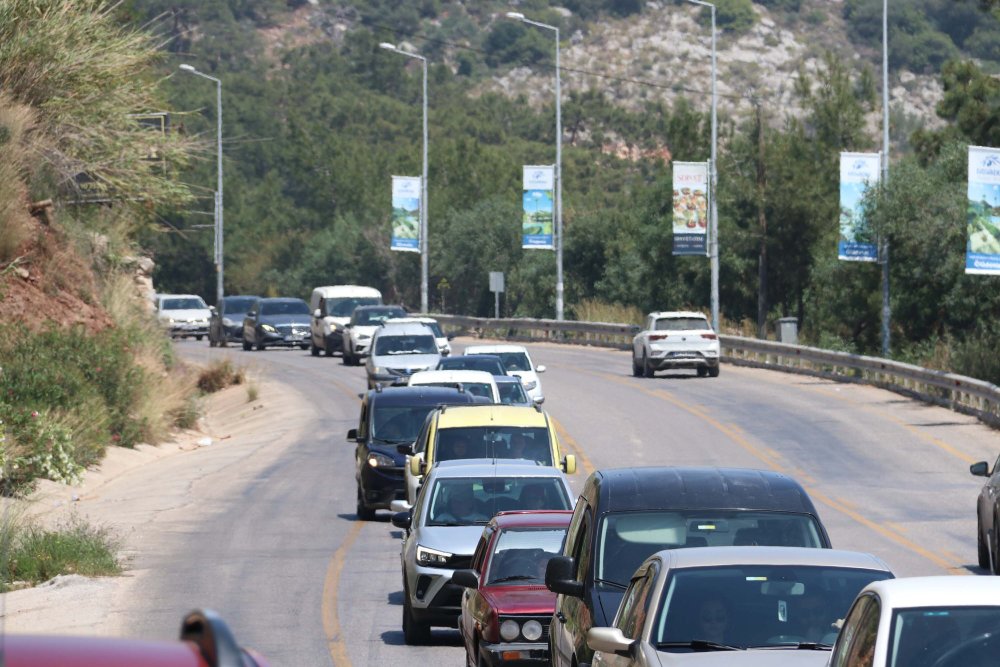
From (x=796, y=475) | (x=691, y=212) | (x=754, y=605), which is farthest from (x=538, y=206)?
(x=754, y=605)

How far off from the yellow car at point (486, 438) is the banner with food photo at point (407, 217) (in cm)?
4664

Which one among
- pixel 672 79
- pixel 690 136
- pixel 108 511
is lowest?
pixel 108 511

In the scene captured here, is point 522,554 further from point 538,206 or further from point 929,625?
point 538,206

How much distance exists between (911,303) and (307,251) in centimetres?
5219

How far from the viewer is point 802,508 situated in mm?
10273

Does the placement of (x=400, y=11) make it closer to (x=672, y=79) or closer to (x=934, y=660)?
(x=672, y=79)

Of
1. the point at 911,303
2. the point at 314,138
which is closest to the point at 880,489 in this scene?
the point at 911,303

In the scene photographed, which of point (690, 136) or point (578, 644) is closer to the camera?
point (578, 644)

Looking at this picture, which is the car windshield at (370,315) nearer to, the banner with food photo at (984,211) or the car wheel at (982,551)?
the banner with food photo at (984,211)

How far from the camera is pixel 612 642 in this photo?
315 inches

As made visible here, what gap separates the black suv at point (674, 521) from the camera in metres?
10.2

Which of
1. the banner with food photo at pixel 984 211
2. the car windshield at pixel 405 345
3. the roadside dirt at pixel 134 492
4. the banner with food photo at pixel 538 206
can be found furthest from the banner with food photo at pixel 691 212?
the banner with food photo at pixel 984 211

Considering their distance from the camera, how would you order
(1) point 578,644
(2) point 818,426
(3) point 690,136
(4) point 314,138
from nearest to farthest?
(1) point 578,644 < (2) point 818,426 < (3) point 690,136 < (4) point 314,138

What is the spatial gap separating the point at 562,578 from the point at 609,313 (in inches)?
2244
